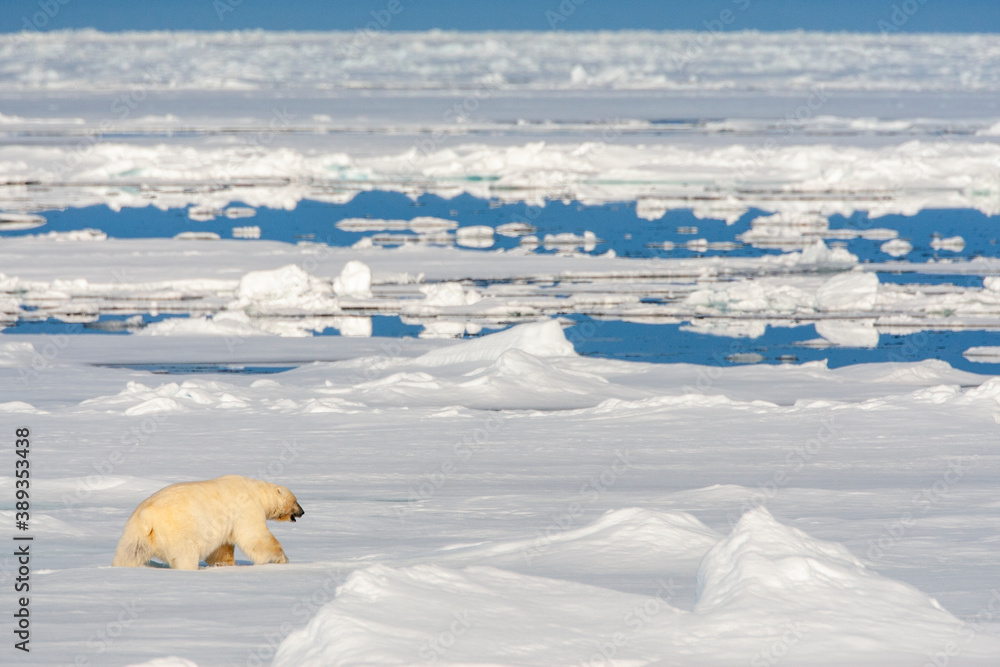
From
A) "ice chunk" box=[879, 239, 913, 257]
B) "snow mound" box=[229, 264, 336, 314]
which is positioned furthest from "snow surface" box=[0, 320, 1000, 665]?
"ice chunk" box=[879, 239, 913, 257]

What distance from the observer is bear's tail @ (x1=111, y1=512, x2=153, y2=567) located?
3.45 m

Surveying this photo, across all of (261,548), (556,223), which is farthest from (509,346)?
(556,223)

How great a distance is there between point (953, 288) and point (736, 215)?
266 inches

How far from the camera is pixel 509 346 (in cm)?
939

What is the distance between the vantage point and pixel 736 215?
773 inches

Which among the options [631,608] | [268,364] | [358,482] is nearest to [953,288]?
[268,364]

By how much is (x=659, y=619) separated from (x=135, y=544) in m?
1.47

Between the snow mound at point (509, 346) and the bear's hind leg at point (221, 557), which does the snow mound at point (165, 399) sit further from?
the bear's hind leg at point (221, 557)

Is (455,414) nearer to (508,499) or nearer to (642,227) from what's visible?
(508,499)

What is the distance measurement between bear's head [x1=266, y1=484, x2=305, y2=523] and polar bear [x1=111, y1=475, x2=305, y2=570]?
3cm

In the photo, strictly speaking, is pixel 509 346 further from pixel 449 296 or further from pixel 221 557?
pixel 221 557

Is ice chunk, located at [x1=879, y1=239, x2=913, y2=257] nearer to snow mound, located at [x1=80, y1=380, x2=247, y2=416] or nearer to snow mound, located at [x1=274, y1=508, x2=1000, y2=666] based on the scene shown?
snow mound, located at [x1=80, y1=380, x2=247, y2=416]

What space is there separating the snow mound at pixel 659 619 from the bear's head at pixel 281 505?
0.81 metres

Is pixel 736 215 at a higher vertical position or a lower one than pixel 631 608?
higher
